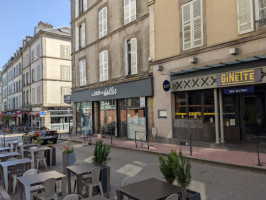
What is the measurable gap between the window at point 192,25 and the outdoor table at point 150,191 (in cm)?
956

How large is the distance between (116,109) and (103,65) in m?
4.44

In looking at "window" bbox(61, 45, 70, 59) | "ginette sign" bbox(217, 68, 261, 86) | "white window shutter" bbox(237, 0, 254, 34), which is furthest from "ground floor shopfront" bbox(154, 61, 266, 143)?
"window" bbox(61, 45, 70, 59)

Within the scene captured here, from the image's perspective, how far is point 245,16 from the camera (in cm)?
1003

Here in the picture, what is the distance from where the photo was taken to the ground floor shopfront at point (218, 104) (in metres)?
10.2

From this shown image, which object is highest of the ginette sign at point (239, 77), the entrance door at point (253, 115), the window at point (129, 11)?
the window at point (129, 11)

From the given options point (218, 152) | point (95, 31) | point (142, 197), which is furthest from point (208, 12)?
point (95, 31)

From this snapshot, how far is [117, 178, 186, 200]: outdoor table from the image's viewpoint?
12.1 feet

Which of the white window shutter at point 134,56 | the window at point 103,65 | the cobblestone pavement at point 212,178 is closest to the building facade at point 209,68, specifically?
the white window shutter at point 134,56

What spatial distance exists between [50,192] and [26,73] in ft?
139

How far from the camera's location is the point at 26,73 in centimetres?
4241

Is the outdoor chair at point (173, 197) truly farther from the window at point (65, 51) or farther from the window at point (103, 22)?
the window at point (65, 51)

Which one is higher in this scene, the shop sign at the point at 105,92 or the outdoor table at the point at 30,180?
the shop sign at the point at 105,92

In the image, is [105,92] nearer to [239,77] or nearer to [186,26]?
[186,26]

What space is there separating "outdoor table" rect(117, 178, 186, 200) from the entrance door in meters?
8.43
